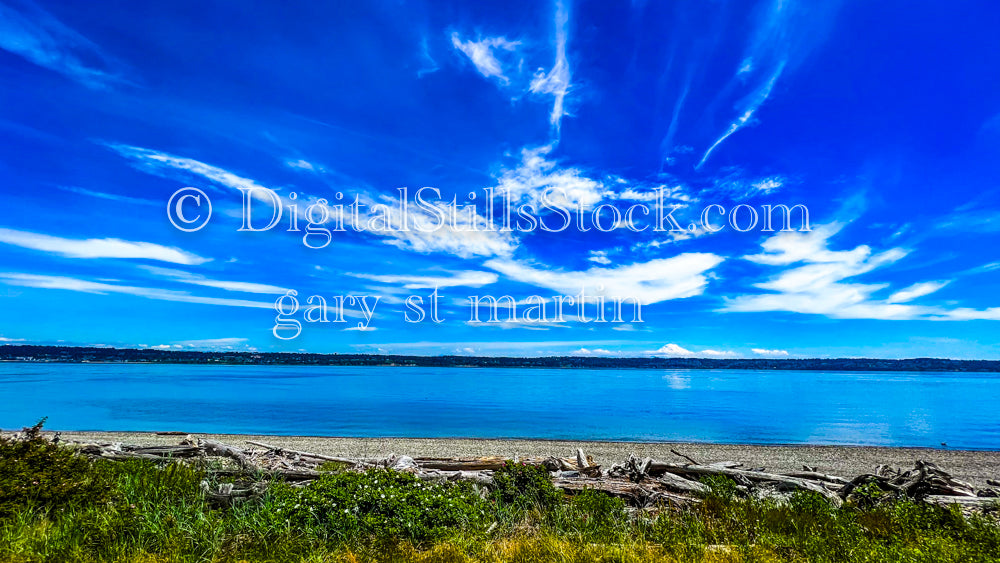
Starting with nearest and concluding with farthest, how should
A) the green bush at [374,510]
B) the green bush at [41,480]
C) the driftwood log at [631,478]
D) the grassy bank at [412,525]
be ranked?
the grassy bank at [412,525] < the green bush at [374,510] < the green bush at [41,480] < the driftwood log at [631,478]

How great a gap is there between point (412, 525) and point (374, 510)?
23.2 inches

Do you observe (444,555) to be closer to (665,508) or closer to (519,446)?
(665,508)

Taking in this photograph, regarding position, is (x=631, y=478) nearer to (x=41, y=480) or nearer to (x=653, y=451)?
(x=41, y=480)

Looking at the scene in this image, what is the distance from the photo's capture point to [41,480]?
6.54 metres

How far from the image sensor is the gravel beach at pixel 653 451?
58.8ft

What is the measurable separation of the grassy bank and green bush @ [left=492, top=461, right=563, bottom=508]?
0.09 ft

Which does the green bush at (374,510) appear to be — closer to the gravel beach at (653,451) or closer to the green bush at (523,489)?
the green bush at (523,489)

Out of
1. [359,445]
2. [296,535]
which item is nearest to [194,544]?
[296,535]

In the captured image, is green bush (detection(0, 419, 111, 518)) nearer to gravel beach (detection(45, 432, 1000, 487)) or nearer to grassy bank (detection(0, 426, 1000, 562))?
grassy bank (detection(0, 426, 1000, 562))

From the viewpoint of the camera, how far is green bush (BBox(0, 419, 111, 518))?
6.27 meters

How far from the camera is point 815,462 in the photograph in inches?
725

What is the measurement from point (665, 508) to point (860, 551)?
8.20 ft

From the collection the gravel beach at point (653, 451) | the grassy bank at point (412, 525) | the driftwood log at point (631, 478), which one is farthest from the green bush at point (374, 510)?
the gravel beach at point (653, 451)

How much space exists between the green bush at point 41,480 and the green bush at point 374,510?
7.98 feet
